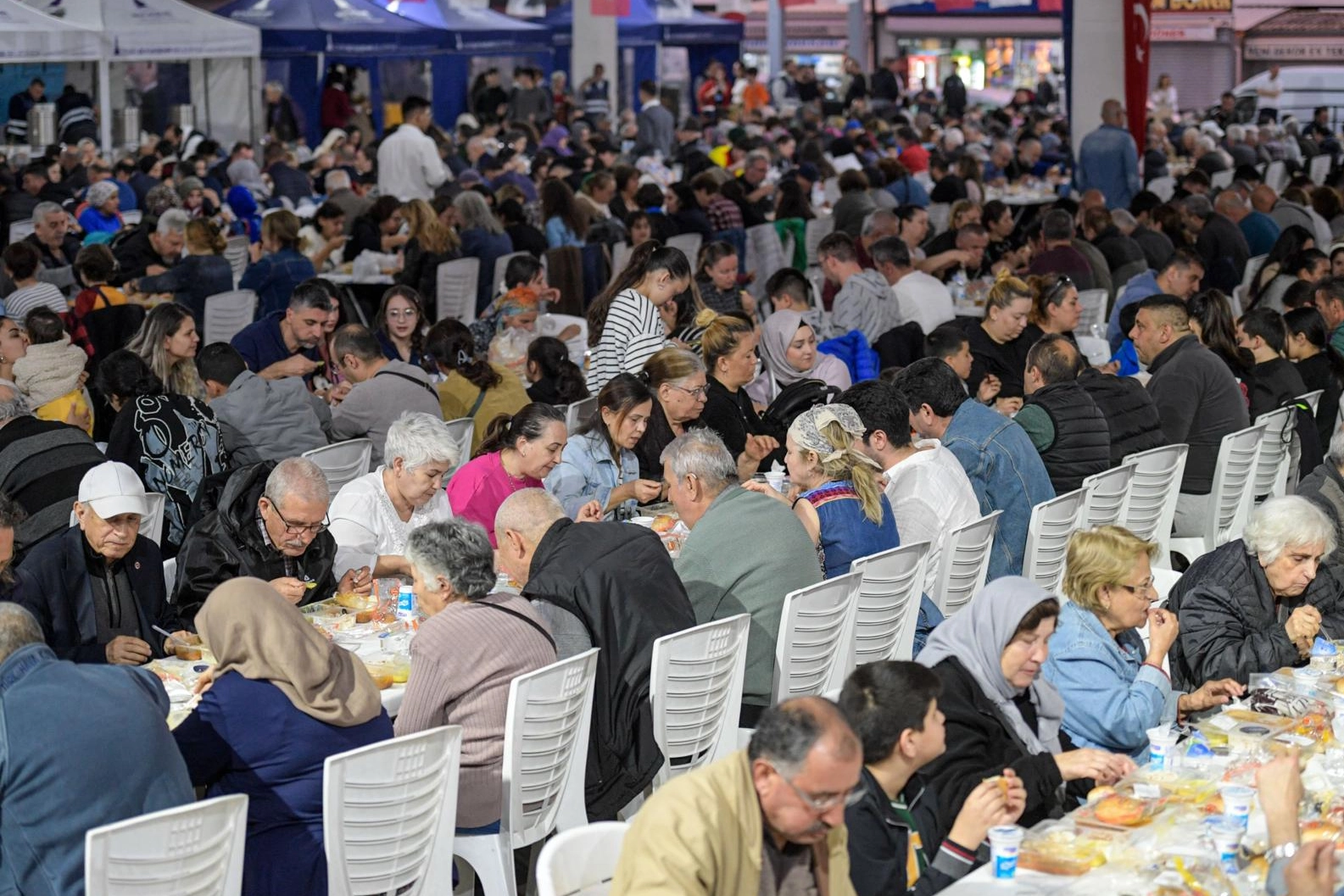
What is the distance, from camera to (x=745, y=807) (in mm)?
3020

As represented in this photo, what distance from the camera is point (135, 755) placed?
3.52 m

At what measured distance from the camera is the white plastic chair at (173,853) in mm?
3174

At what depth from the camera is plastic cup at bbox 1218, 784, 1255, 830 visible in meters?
3.79

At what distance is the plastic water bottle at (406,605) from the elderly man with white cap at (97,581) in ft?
2.01

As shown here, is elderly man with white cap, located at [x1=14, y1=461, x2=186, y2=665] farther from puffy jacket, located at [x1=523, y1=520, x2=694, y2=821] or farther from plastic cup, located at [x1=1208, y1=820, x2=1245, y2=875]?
plastic cup, located at [x1=1208, y1=820, x2=1245, y2=875]

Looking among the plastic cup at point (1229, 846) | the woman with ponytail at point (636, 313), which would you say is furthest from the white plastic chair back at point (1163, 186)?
the plastic cup at point (1229, 846)

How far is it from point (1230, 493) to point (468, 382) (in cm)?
319

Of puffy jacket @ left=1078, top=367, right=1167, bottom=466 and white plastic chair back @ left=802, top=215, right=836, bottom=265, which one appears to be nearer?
A: puffy jacket @ left=1078, top=367, right=1167, bottom=466

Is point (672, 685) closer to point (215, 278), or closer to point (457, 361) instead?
point (457, 361)

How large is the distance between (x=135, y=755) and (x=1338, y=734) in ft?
9.33

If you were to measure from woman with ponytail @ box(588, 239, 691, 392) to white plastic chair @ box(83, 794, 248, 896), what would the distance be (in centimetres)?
445

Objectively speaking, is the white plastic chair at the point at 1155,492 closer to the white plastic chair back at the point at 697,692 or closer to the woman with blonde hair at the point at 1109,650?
the woman with blonde hair at the point at 1109,650

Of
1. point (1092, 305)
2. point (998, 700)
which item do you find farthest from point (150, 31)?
point (998, 700)

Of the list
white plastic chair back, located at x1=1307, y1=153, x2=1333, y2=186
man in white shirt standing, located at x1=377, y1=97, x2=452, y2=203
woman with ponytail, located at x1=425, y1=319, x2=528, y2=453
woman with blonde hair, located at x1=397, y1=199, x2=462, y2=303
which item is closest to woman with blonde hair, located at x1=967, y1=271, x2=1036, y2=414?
woman with ponytail, located at x1=425, y1=319, x2=528, y2=453
